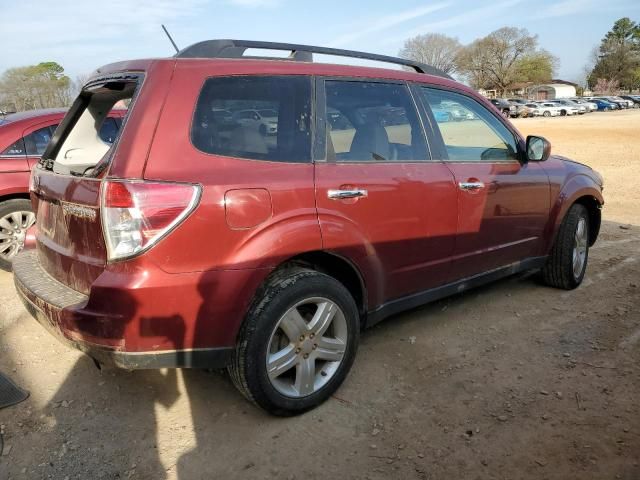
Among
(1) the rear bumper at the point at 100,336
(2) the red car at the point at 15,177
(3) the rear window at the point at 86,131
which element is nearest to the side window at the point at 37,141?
(2) the red car at the point at 15,177

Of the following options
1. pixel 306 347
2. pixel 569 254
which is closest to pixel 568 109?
pixel 569 254

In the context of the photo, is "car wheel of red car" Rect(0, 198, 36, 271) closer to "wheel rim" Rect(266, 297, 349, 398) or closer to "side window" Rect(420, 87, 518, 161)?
"wheel rim" Rect(266, 297, 349, 398)

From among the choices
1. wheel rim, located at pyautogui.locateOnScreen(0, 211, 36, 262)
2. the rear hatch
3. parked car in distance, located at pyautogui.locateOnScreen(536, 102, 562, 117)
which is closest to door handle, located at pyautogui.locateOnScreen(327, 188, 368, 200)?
the rear hatch

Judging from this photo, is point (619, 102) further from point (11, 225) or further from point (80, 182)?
point (80, 182)

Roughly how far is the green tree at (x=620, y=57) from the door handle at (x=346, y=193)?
107139 millimetres

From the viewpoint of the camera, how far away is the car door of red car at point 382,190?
9.53 ft

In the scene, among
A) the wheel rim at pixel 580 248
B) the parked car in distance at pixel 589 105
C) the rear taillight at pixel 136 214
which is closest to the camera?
the rear taillight at pixel 136 214

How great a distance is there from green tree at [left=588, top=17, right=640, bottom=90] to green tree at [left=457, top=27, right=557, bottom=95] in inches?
521

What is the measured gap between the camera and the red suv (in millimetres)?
2379

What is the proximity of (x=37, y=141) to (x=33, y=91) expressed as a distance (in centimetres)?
3136

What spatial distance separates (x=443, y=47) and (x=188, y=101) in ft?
329

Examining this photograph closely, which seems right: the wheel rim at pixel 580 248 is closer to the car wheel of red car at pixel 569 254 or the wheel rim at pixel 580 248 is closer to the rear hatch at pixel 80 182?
the car wheel of red car at pixel 569 254

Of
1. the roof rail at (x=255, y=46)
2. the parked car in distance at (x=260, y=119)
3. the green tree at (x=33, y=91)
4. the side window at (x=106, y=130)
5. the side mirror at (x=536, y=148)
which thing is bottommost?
the green tree at (x=33, y=91)

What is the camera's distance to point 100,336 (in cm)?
241
